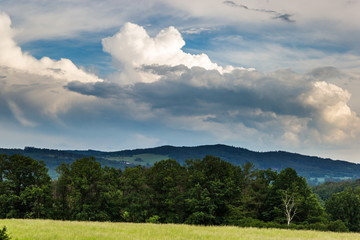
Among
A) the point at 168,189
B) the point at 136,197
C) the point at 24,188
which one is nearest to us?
the point at 24,188

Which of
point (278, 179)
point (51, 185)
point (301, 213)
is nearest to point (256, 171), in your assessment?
point (278, 179)

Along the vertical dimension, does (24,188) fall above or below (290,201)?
above

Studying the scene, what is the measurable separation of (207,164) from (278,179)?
44.4 ft

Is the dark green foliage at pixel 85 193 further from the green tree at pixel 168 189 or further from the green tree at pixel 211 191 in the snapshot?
the green tree at pixel 211 191

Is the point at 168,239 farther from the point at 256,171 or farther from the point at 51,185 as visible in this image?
the point at 256,171

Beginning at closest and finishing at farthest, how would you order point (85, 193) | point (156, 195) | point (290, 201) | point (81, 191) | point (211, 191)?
1. point (81, 191)
2. point (85, 193)
3. point (211, 191)
4. point (156, 195)
5. point (290, 201)

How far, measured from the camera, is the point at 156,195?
218 feet

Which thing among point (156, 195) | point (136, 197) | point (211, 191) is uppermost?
point (211, 191)

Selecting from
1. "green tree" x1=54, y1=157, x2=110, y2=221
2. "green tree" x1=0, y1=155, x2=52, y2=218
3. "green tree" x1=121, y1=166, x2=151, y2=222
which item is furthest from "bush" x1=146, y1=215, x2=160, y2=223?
"green tree" x1=0, y1=155, x2=52, y2=218

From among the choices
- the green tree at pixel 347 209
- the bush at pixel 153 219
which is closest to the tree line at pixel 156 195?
the bush at pixel 153 219

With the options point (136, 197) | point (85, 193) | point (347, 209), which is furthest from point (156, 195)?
point (347, 209)

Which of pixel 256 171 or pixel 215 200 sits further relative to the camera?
pixel 256 171

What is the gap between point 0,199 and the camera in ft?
191

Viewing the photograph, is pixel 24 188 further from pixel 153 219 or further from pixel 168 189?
pixel 168 189
